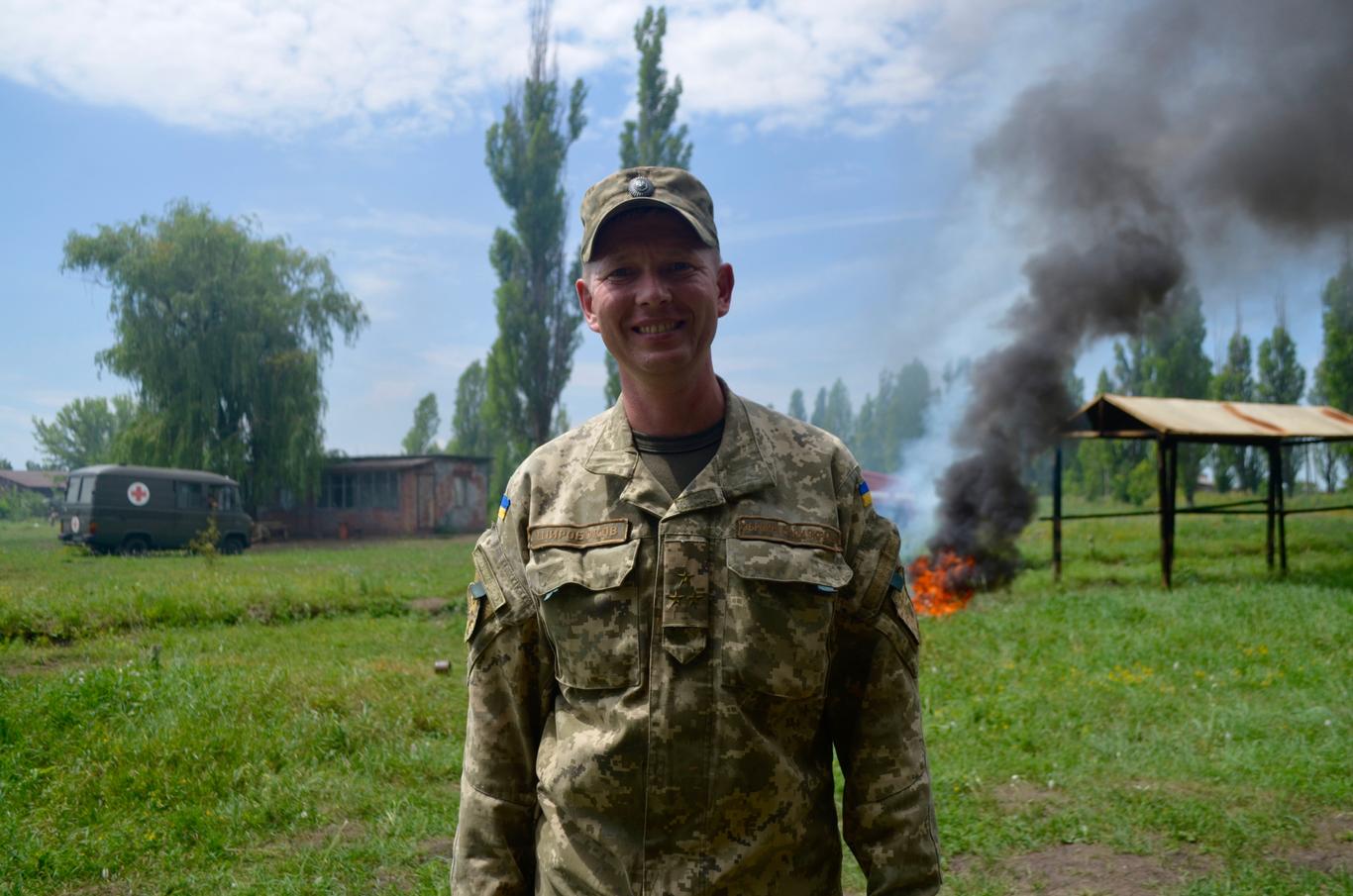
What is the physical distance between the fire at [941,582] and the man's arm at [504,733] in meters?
10.9

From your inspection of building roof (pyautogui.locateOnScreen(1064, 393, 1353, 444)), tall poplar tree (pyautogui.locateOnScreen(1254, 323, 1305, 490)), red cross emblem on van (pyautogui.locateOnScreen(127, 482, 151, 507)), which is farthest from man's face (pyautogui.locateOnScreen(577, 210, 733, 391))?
tall poplar tree (pyautogui.locateOnScreen(1254, 323, 1305, 490))

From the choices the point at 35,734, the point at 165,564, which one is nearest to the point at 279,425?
the point at 165,564

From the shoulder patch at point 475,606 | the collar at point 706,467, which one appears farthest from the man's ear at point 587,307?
the shoulder patch at point 475,606

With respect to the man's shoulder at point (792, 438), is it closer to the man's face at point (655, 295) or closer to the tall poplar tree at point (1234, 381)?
the man's face at point (655, 295)

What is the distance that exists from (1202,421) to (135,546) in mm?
20040

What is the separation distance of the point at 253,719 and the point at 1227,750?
6.47 metres

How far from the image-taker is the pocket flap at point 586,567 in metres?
1.97

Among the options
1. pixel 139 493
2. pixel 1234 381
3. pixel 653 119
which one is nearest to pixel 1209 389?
pixel 1234 381

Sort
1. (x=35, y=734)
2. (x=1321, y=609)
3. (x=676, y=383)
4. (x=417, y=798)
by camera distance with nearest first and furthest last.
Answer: (x=676, y=383)
(x=417, y=798)
(x=35, y=734)
(x=1321, y=609)

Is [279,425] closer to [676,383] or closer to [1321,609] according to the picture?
[1321,609]

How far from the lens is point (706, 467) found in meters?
2.03

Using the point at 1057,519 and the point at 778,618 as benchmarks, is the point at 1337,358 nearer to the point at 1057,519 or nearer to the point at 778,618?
the point at 1057,519

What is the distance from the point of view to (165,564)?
15172 millimetres

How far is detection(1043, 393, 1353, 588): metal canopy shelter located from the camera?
512 inches
